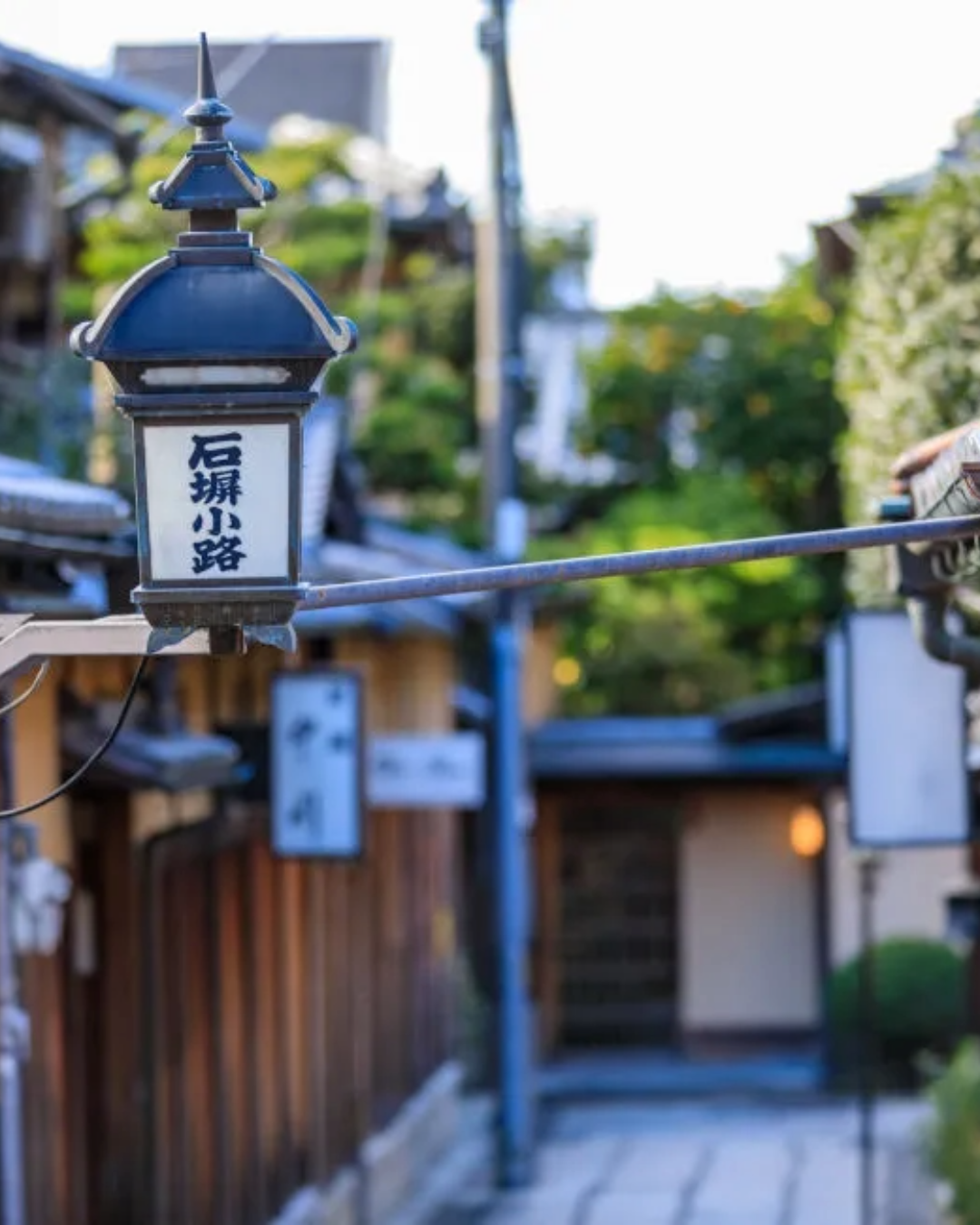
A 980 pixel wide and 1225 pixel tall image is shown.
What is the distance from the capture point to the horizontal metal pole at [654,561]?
6.70 metres

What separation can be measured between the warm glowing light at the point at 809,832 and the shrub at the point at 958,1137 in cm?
999

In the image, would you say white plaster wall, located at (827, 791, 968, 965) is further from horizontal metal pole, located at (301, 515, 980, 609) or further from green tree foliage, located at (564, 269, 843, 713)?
horizontal metal pole, located at (301, 515, 980, 609)

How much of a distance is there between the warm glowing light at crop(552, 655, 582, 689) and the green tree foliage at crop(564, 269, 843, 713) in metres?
0.03

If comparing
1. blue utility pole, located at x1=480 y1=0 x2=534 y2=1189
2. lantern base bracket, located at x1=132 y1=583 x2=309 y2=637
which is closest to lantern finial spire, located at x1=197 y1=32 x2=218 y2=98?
lantern base bracket, located at x1=132 y1=583 x2=309 y2=637

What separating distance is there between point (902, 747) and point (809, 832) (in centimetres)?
1501

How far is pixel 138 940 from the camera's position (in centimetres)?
1495

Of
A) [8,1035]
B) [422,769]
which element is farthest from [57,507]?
[422,769]

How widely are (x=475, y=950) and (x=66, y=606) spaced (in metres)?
20.1

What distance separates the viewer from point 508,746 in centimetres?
2292

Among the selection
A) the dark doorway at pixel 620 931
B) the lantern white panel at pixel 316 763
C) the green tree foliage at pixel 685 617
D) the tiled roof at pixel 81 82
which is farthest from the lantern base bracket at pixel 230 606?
the green tree foliage at pixel 685 617

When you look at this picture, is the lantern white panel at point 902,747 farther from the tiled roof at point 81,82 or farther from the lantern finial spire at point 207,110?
the lantern finial spire at point 207,110

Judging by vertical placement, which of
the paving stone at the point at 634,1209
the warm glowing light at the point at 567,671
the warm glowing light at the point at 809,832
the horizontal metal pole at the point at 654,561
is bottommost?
the paving stone at the point at 634,1209

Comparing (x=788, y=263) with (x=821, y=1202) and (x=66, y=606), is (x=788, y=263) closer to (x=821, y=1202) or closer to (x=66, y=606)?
(x=821, y=1202)

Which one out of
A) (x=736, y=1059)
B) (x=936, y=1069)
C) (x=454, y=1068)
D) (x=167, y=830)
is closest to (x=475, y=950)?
(x=736, y=1059)
